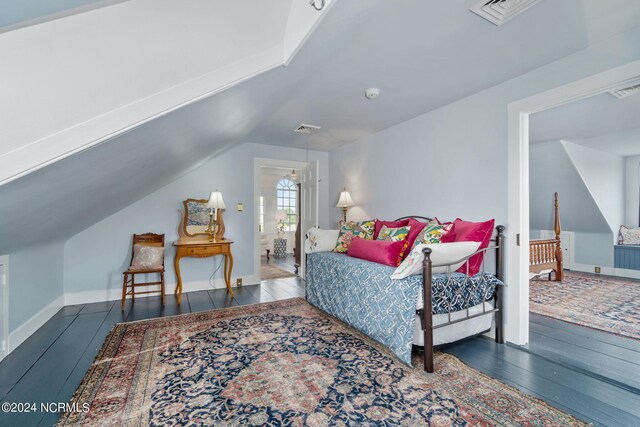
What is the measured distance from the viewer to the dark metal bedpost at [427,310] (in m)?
1.96

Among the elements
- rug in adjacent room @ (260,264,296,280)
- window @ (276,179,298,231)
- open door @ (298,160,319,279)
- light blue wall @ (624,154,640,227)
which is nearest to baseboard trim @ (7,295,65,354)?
rug in adjacent room @ (260,264,296,280)

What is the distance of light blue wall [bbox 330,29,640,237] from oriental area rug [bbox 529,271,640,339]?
161 cm

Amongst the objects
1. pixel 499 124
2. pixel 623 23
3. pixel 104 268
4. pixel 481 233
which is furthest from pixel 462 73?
pixel 104 268

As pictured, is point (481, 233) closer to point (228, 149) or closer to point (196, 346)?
point (196, 346)

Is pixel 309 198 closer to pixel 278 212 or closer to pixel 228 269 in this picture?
pixel 228 269

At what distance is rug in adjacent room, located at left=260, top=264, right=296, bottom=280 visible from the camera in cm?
497

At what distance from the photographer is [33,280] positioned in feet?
8.62

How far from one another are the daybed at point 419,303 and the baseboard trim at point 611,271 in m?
4.41

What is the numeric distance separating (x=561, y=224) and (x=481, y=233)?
185 inches

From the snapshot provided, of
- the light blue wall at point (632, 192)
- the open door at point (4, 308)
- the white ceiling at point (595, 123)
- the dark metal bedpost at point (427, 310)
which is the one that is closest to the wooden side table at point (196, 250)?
the open door at point (4, 308)

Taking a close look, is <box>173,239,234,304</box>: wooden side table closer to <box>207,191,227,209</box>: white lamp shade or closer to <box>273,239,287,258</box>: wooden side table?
<box>207,191,227,209</box>: white lamp shade

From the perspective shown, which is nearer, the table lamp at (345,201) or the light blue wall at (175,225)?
the light blue wall at (175,225)

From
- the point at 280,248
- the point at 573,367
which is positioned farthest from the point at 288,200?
the point at 573,367

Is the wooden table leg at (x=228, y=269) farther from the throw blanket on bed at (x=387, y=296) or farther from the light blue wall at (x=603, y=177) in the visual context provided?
the light blue wall at (x=603, y=177)
